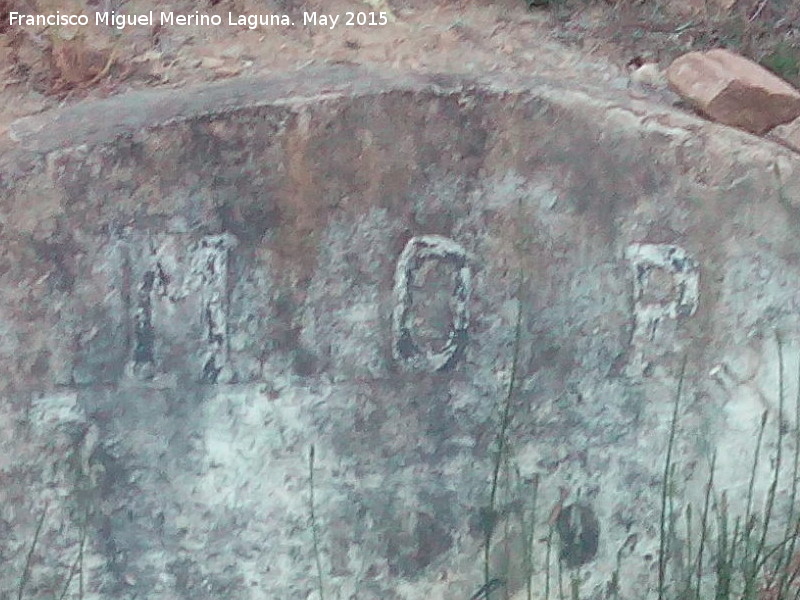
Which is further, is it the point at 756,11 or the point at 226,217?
the point at 756,11

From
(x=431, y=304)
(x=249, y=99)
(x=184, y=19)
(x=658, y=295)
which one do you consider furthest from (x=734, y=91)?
(x=184, y=19)

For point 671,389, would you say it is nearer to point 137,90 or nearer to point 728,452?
point 728,452

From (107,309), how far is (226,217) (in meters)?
0.19

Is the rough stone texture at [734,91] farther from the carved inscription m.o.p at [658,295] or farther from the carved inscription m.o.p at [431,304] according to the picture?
the carved inscription m.o.p at [431,304]

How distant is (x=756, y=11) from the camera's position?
164cm

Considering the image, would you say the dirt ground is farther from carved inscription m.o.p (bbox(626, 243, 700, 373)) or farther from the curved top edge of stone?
carved inscription m.o.p (bbox(626, 243, 700, 373))

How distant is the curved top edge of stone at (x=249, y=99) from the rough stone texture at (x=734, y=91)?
0.04m

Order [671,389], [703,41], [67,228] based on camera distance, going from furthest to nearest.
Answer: [703,41] < [671,389] < [67,228]

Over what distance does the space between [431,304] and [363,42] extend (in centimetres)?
40

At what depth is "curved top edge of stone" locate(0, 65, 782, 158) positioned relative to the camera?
126 cm

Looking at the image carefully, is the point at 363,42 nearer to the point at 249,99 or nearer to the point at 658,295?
the point at 249,99

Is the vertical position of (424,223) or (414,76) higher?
(414,76)

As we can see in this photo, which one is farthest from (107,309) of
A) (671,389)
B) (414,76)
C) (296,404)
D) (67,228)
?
(671,389)

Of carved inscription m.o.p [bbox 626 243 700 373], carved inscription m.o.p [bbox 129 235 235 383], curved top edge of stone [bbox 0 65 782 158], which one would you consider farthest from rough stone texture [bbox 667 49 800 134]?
carved inscription m.o.p [bbox 129 235 235 383]
